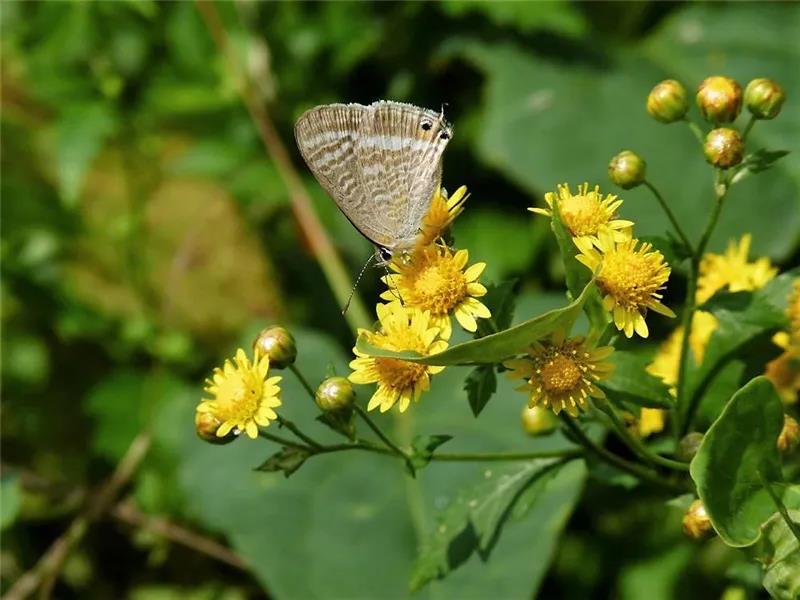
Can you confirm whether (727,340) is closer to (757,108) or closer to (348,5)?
(757,108)

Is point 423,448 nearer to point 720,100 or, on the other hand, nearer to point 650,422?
point 650,422

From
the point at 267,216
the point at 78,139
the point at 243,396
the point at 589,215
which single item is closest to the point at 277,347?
the point at 243,396

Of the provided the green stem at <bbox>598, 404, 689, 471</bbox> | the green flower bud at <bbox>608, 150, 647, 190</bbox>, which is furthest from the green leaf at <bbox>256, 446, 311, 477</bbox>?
the green flower bud at <bbox>608, 150, 647, 190</bbox>

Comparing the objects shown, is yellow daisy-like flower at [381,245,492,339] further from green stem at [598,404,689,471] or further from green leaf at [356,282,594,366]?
green stem at [598,404,689,471]

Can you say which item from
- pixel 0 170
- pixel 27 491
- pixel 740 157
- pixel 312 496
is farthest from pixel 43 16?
pixel 740 157

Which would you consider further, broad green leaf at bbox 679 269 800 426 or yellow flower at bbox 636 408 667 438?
yellow flower at bbox 636 408 667 438

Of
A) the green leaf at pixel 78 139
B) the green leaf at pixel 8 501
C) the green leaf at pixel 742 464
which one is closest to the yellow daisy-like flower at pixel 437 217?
the green leaf at pixel 742 464
